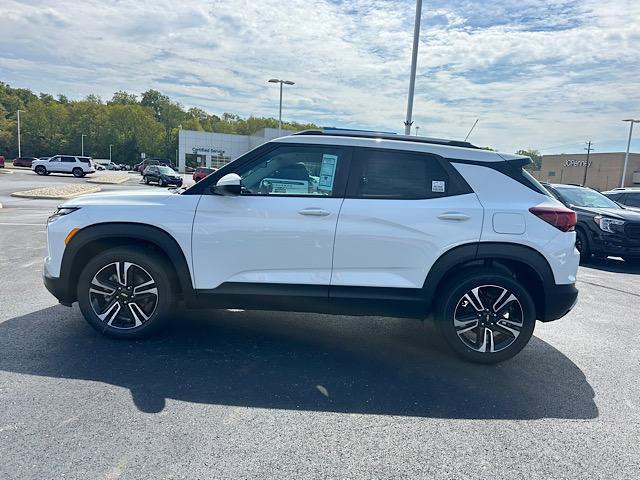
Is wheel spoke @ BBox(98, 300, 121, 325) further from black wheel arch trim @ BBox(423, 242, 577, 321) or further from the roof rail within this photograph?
black wheel arch trim @ BBox(423, 242, 577, 321)

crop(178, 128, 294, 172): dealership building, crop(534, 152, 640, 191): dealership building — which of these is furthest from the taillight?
crop(534, 152, 640, 191): dealership building

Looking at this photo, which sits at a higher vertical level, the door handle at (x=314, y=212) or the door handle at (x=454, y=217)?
the door handle at (x=454, y=217)

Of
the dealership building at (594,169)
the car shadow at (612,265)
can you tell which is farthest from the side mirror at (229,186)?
the dealership building at (594,169)

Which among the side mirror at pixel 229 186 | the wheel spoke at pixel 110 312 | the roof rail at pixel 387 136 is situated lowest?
the wheel spoke at pixel 110 312

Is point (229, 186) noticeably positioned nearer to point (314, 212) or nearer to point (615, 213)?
point (314, 212)

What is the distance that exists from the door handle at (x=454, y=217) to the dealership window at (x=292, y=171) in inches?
38.9

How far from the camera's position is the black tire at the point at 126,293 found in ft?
12.6

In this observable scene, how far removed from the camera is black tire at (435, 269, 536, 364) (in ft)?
12.3

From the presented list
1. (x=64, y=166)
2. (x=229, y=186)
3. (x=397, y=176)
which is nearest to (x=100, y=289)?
(x=229, y=186)

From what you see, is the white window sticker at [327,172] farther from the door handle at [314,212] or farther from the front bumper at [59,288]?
the front bumper at [59,288]

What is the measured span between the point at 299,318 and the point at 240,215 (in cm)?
159

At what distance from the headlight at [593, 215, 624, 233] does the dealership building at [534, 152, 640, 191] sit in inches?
2768

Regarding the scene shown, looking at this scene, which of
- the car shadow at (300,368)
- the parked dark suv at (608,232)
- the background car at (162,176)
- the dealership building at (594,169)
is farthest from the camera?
the dealership building at (594,169)

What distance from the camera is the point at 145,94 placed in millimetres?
134625
